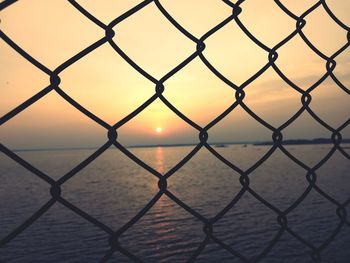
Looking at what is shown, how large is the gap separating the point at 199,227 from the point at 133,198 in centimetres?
2268

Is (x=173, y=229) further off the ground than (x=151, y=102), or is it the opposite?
(x=173, y=229)

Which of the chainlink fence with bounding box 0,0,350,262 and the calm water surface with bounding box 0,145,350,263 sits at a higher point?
the calm water surface with bounding box 0,145,350,263

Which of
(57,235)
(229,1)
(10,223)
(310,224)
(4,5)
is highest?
(10,223)

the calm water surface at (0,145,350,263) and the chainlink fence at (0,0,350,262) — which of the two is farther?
the calm water surface at (0,145,350,263)

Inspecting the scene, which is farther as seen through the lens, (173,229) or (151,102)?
(173,229)

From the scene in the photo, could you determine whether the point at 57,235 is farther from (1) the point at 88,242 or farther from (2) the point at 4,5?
(2) the point at 4,5

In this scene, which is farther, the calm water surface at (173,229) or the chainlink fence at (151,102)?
the calm water surface at (173,229)

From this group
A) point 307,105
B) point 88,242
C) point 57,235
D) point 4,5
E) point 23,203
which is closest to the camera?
point 4,5

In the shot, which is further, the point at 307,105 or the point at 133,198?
the point at 133,198

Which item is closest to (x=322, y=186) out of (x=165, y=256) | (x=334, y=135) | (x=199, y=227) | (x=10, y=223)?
(x=199, y=227)

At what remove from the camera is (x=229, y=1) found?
72.3 inches

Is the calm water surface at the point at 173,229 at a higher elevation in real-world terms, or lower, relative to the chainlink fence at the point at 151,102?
higher

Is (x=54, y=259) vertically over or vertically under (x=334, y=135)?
over

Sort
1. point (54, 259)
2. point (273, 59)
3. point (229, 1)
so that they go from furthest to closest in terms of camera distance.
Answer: point (54, 259) < point (273, 59) < point (229, 1)
